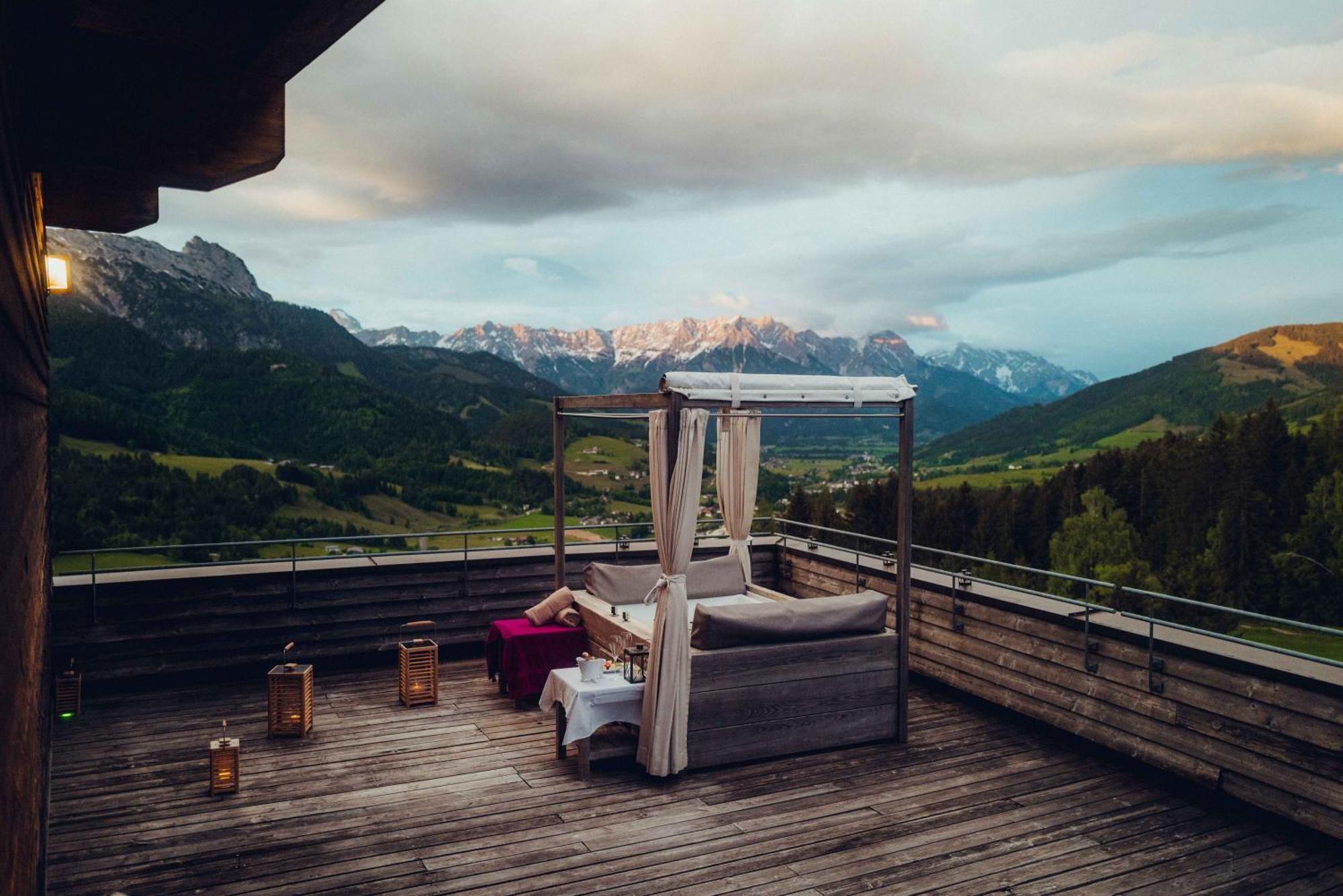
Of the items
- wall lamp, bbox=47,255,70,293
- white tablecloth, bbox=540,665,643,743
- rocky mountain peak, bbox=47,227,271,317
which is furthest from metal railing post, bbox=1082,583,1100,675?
rocky mountain peak, bbox=47,227,271,317

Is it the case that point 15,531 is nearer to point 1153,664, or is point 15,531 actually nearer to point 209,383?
point 1153,664

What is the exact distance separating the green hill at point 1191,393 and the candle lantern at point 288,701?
10257 centimetres

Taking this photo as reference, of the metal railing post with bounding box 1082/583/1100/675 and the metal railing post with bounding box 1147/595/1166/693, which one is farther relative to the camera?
the metal railing post with bounding box 1082/583/1100/675

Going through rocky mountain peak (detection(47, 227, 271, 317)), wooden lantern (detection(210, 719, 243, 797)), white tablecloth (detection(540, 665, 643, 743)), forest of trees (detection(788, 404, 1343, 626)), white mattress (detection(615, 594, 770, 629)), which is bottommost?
forest of trees (detection(788, 404, 1343, 626))

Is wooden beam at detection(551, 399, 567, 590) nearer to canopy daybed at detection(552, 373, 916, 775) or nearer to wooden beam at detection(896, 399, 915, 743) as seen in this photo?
canopy daybed at detection(552, 373, 916, 775)

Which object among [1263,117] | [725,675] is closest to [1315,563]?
[1263,117]

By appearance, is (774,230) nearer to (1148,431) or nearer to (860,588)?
(1148,431)

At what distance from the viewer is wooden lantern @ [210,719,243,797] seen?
487 centimetres

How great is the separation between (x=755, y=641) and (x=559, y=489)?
2.52 metres

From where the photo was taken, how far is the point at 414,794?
496cm

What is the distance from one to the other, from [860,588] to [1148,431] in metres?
109

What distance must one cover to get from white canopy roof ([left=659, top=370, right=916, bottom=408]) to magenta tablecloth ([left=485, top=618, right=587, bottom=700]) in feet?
8.57

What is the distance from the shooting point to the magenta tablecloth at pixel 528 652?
6.64 metres

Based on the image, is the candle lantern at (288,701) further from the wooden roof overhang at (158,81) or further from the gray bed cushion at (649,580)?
the wooden roof overhang at (158,81)
